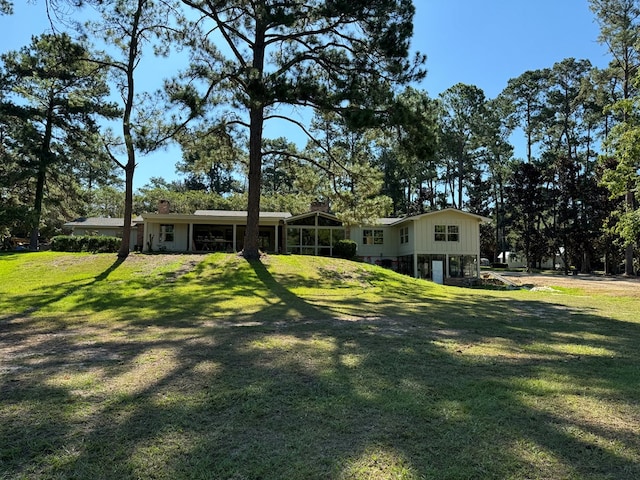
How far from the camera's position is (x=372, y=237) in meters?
29.1

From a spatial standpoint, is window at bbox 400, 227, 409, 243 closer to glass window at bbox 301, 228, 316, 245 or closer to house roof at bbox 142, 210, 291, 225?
glass window at bbox 301, 228, 316, 245

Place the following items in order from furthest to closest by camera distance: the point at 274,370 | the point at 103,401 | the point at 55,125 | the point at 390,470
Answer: the point at 55,125 → the point at 274,370 → the point at 103,401 → the point at 390,470

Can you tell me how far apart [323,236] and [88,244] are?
42.8 feet

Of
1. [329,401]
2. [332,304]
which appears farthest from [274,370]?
[332,304]

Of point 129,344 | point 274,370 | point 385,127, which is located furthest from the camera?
point 385,127

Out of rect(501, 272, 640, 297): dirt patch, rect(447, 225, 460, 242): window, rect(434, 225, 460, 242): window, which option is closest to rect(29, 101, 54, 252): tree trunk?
rect(434, 225, 460, 242): window

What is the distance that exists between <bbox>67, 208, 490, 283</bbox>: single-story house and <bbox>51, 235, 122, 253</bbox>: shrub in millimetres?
4715

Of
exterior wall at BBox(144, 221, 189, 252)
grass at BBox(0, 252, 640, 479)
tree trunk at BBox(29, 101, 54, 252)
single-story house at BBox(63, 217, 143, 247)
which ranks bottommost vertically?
grass at BBox(0, 252, 640, 479)

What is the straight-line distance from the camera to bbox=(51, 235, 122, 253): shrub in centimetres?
2045

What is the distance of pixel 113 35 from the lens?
684 inches

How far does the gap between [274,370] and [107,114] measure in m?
25.9

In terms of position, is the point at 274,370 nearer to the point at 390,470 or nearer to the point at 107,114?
the point at 390,470

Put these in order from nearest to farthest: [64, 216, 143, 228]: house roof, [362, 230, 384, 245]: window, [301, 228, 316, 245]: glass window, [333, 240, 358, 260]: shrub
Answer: [333, 240, 358, 260]: shrub < [301, 228, 316, 245]: glass window < [362, 230, 384, 245]: window < [64, 216, 143, 228]: house roof

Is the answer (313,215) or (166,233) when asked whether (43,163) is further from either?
(313,215)
